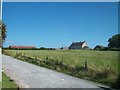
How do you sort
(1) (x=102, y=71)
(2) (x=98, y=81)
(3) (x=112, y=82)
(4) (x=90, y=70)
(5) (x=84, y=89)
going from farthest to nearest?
(4) (x=90, y=70), (1) (x=102, y=71), (2) (x=98, y=81), (3) (x=112, y=82), (5) (x=84, y=89)

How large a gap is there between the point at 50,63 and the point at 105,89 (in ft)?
50.5

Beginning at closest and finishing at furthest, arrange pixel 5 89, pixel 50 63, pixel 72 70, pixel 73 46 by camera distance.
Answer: pixel 5 89
pixel 72 70
pixel 50 63
pixel 73 46

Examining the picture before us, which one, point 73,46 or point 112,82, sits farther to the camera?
point 73,46

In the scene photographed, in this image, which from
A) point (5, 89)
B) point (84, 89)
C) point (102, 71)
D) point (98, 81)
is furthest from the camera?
point (102, 71)

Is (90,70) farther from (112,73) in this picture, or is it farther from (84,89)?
(84,89)

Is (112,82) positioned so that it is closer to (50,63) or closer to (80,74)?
(80,74)

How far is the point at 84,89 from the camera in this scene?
14.8 meters

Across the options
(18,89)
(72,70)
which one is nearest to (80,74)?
(72,70)

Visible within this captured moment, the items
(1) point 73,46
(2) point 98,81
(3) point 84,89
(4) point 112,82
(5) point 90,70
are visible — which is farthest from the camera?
(1) point 73,46

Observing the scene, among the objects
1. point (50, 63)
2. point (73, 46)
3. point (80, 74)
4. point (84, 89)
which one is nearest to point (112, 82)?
point (84, 89)

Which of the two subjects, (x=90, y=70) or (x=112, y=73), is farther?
(x=90, y=70)

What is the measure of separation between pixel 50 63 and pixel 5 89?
1682cm

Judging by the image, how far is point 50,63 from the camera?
30.3 metres

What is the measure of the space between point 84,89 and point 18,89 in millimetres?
3210
